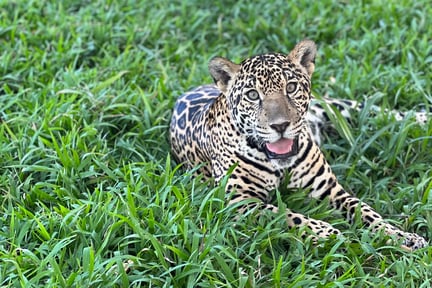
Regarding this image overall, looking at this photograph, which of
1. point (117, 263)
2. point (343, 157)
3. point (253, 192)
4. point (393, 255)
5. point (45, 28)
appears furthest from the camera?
point (45, 28)

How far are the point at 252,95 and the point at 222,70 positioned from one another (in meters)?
0.31

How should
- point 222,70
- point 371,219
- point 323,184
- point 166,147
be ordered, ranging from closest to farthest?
point 371,219, point 222,70, point 323,184, point 166,147

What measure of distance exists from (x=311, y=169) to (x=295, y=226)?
0.56 m

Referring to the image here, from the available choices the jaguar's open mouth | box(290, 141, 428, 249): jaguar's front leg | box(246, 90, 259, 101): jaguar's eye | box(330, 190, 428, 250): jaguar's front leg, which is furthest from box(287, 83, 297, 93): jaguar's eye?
box(330, 190, 428, 250): jaguar's front leg

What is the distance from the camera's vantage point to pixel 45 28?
795 cm

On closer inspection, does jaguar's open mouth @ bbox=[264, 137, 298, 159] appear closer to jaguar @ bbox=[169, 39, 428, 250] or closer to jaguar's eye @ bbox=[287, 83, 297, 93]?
jaguar @ bbox=[169, 39, 428, 250]

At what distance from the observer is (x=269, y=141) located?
17.1 ft

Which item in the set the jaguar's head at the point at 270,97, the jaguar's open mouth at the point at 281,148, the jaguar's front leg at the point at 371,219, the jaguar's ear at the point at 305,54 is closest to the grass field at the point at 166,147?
the jaguar's front leg at the point at 371,219

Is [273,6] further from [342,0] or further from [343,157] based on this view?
[343,157]

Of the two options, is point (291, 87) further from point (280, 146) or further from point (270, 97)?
point (280, 146)

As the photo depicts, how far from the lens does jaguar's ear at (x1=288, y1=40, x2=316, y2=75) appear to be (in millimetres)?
5430

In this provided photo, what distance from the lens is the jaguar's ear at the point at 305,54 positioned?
17.8 ft

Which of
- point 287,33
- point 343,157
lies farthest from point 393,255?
point 287,33

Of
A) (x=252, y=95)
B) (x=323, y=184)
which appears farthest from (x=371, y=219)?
(x=252, y=95)
